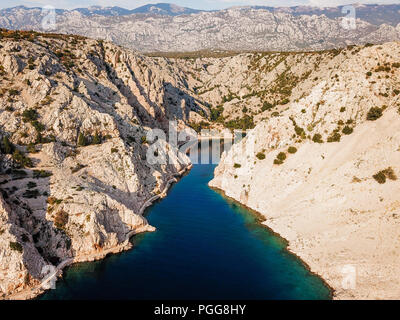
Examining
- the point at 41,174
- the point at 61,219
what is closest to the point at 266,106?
the point at 41,174

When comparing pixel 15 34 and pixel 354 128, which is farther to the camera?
pixel 15 34

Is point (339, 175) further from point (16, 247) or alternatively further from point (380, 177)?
point (16, 247)

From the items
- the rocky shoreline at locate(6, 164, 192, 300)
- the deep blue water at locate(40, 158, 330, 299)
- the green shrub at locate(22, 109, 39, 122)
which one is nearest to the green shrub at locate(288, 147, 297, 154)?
the deep blue water at locate(40, 158, 330, 299)

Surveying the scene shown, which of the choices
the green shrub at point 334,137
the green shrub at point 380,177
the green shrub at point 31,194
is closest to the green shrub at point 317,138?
the green shrub at point 334,137

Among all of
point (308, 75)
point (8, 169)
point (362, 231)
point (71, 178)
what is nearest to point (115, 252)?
point (71, 178)

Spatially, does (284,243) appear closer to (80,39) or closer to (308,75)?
(80,39)

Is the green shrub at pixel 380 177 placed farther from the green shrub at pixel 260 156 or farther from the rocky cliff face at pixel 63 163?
the rocky cliff face at pixel 63 163
